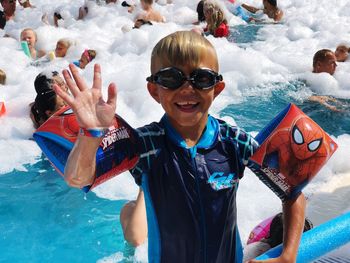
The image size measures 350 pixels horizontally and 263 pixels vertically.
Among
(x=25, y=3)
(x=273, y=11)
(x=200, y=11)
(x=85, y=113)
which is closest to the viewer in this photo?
(x=85, y=113)

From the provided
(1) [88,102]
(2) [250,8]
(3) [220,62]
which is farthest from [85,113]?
(2) [250,8]

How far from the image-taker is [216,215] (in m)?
1.70

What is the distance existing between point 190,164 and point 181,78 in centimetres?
33

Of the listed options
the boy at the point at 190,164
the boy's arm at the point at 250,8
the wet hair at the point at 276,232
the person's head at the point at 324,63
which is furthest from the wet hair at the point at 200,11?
the boy at the point at 190,164

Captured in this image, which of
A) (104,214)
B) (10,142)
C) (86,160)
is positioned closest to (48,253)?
(104,214)

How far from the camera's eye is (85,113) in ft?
4.52

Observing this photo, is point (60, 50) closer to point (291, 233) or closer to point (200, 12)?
point (200, 12)

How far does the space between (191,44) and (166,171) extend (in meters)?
0.47

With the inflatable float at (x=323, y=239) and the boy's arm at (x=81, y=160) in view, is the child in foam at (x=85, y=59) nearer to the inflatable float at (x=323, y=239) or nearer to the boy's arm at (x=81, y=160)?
the inflatable float at (x=323, y=239)

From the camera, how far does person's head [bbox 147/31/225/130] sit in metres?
1.56

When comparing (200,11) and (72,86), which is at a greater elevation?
(72,86)

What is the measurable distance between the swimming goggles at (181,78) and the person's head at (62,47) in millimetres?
6523

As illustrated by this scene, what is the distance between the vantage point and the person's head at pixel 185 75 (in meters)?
1.56

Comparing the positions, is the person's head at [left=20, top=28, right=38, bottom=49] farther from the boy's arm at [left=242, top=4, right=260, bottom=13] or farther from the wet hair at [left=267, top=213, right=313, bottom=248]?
the wet hair at [left=267, top=213, right=313, bottom=248]
